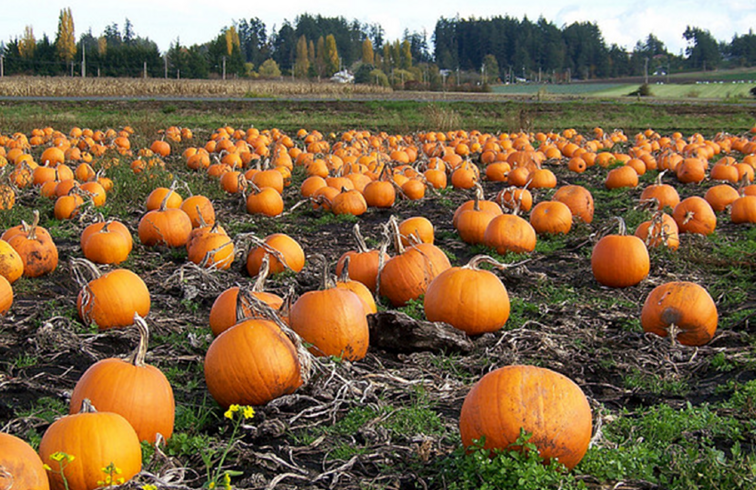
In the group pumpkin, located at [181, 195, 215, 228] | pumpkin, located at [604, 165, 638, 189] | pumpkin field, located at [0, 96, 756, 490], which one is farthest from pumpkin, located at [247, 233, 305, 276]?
pumpkin, located at [604, 165, 638, 189]

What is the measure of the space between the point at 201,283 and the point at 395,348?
2.12m

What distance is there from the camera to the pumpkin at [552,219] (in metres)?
7.62

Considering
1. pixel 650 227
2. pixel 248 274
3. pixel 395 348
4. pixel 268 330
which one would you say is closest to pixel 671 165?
pixel 650 227

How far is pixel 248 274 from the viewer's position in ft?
20.2

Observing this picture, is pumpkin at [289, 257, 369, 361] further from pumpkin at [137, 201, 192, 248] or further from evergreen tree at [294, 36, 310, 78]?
evergreen tree at [294, 36, 310, 78]

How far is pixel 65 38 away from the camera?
77.9m

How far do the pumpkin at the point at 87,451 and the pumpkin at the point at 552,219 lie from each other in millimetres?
5757

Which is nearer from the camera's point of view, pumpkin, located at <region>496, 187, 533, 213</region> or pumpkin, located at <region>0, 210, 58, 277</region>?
pumpkin, located at <region>0, 210, 58, 277</region>

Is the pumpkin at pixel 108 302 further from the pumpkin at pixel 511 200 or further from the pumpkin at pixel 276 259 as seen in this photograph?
the pumpkin at pixel 511 200

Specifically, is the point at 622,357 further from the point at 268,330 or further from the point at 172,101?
the point at 172,101

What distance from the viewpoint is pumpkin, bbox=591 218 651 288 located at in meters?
5.62

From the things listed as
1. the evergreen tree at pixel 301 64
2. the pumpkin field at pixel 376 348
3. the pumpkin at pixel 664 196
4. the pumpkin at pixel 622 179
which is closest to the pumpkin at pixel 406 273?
the pumpkin field at pixel 376 348

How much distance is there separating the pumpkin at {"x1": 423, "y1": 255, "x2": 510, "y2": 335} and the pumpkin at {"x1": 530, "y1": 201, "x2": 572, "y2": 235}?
327 centimetres

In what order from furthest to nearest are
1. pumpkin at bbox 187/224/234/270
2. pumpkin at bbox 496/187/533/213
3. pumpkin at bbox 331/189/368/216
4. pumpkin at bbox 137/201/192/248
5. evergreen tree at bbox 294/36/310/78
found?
evergreen tree at bbox 294/36/310/78 < pumpkin at bbox 331/189/368/216 < pumpkin at bbox 496/187/533/213 < pumpkin at bbox 137/201/192/248 < pumpkin at bbox 187/224/234/270
